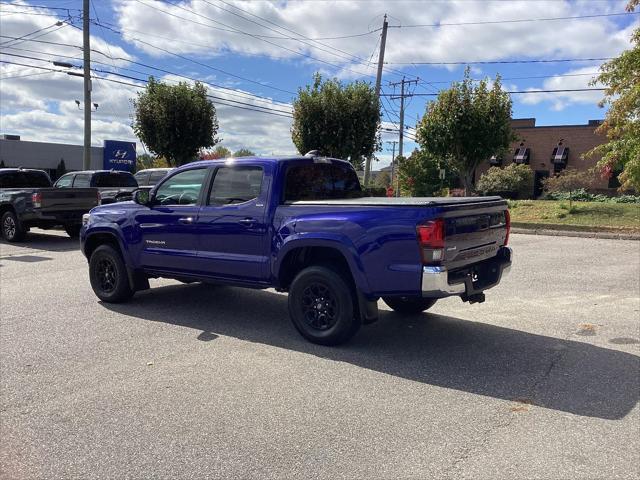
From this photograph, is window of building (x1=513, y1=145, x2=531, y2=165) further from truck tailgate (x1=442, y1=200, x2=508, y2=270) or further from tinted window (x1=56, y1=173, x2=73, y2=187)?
truck tailgate (x1=442, y1=200, x2=508, y2=270)

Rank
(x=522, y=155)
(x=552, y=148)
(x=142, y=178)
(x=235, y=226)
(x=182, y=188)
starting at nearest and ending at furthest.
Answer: (x=235, y=226), (x=182, y=188), (x=142, y=178), (x=552, y=148), (x=522, y=155)

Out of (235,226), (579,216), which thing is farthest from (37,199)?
(579,216)

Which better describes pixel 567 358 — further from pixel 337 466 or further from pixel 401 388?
pixel 337 466

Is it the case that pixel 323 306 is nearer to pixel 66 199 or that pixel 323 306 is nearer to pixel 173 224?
pixel 173 224

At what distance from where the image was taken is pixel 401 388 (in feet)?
14.5

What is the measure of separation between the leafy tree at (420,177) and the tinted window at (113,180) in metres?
24.0

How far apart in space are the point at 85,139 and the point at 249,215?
19289 millimetres

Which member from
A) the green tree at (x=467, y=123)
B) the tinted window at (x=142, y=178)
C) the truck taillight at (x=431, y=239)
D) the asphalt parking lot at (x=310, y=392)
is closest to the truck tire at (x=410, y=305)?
the asphalt parking lot at (x=310, y=392)

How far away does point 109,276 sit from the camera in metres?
7.24

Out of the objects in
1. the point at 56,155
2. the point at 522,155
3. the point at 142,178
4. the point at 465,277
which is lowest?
the point at 465,277

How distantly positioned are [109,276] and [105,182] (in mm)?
9941

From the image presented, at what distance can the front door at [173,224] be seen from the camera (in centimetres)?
628

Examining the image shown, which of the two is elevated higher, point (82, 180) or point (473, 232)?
point (82, 180)

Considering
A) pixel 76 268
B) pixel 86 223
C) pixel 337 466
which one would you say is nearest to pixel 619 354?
pixel 337 466
